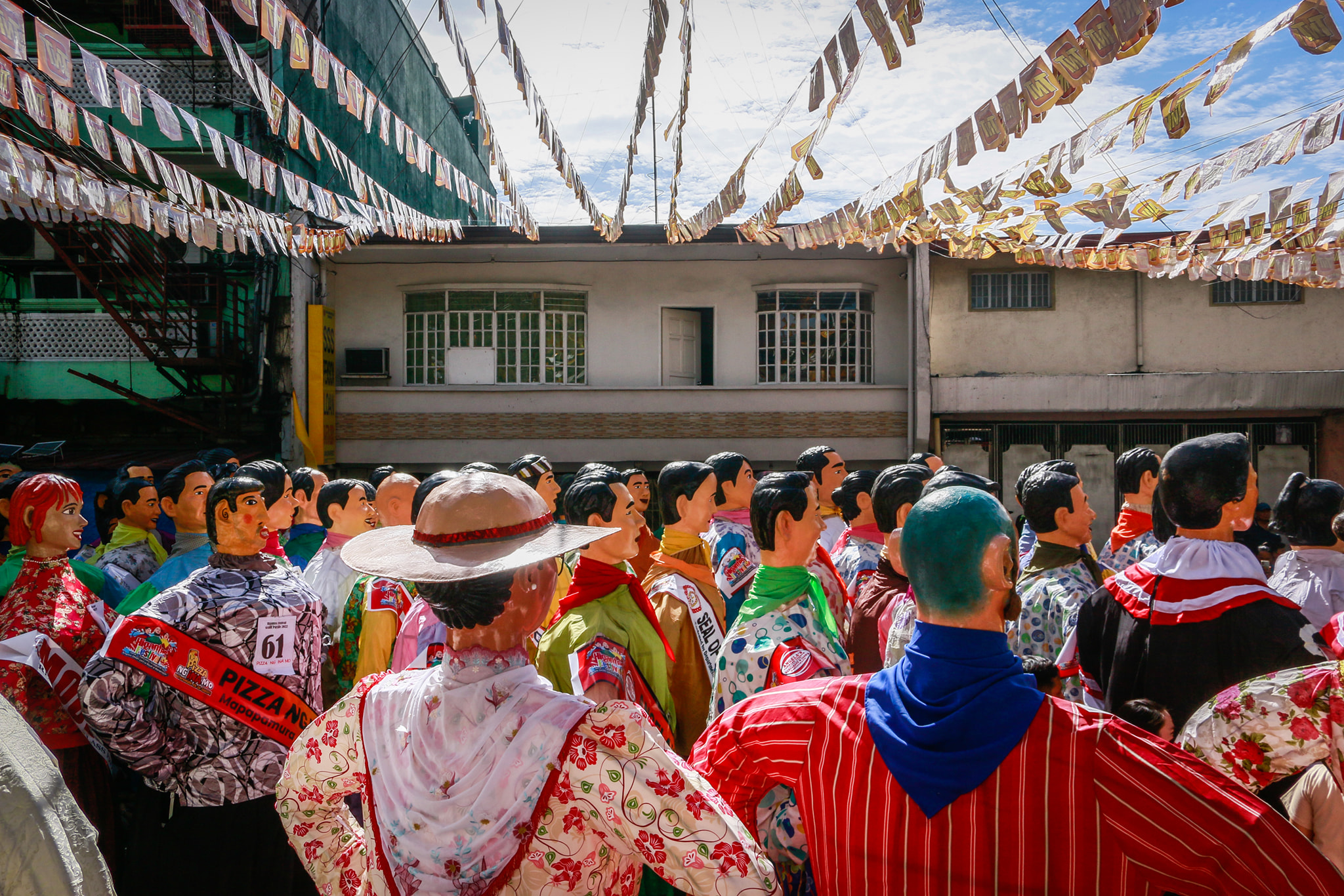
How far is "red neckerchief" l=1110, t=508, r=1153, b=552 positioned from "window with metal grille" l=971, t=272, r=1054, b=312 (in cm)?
1080

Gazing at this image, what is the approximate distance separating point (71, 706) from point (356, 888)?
7.84 ft

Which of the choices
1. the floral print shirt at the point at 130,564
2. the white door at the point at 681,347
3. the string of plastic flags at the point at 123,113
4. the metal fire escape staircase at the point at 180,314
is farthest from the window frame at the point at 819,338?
the floral print shirt at the point at 130,564

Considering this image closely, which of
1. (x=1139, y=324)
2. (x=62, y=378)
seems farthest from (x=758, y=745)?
(x=62, y=378)

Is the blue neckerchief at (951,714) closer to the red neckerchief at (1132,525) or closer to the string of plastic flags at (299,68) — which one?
the string of plastic flags at (299,68)

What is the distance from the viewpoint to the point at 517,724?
171 centimetres

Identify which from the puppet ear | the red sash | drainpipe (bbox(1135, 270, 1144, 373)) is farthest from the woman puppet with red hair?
drainpipe (bbox(1135, 270, 1144, 373))

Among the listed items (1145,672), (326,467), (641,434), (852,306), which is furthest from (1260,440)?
(326,467)

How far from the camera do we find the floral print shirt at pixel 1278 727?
5.75ft

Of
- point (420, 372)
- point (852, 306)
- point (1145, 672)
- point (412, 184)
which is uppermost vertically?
point (412, 184)

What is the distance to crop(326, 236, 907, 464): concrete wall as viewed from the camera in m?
15.2

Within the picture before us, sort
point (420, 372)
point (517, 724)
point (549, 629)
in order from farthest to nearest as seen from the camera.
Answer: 1. point (420, 372)
2. point (549, 629)
3. point (517, 724)

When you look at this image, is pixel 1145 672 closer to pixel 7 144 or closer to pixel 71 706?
pixel 71 706

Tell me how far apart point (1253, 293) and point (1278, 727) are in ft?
53.9

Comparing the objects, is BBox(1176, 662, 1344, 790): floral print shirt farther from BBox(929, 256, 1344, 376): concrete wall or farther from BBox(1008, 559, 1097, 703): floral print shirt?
BBox(929, 256, 1344, 376): concrete wall
